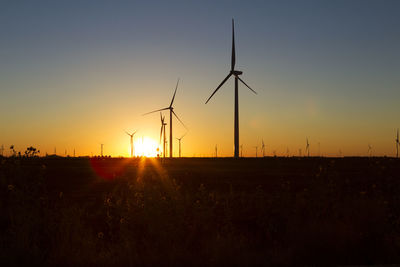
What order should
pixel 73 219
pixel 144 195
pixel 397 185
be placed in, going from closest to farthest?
pixel 73 219, pixel 144 195, pixel 397 185

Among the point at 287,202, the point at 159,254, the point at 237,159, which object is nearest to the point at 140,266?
the point at 159,254

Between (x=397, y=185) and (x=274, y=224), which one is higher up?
(x=397, y=185)

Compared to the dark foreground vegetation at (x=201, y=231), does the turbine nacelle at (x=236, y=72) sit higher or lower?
higher

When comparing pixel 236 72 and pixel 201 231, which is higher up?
pixel 236 72

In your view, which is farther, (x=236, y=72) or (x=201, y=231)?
(x=236, y=72)

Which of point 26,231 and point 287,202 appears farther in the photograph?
point 287,202

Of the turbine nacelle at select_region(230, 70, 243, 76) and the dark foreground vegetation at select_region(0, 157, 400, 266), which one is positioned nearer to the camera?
the dark foreground vegetation at select_region(0, 157, 400, 266)

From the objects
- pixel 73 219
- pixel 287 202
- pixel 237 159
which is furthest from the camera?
pixel 237 159

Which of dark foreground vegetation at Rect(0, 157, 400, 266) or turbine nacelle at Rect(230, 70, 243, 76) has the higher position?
turbine nacelle at Rect(230, 70, 243, 76)

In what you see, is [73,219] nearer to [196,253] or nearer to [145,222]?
[145,222]

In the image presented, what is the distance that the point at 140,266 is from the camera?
35.2 ft

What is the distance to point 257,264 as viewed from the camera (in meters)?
10.9

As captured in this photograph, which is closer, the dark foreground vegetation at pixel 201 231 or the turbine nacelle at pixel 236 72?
the dark foreground vegetation at pixel 201 231

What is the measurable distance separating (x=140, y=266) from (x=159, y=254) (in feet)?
2.71
